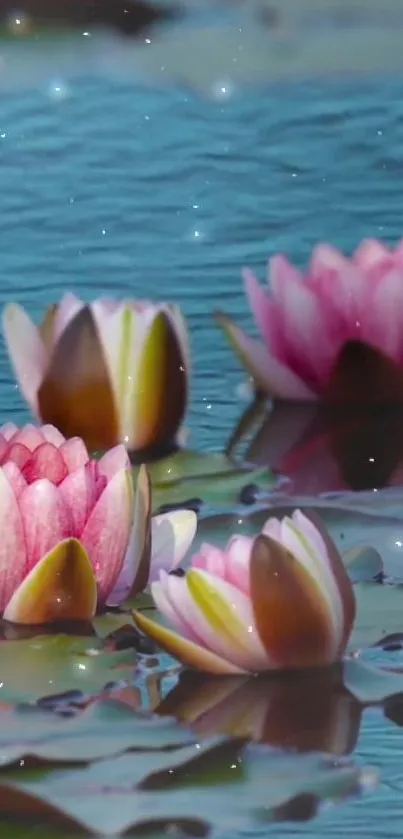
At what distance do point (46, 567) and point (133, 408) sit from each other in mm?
507

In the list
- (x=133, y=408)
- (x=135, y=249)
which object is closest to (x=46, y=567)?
(x=133, y=408)

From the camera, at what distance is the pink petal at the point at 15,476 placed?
5.82 ft

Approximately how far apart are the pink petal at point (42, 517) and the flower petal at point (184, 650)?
0.43 feet

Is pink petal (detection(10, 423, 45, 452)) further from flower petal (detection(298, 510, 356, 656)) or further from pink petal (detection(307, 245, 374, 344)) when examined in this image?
pink petal (detection(307, 245, 374, 344))

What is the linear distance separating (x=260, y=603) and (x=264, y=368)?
0.78 m

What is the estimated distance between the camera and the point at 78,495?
5.86 ft

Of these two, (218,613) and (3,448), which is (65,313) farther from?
(218,613)

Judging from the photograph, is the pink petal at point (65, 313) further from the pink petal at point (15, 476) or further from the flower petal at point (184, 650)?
the flower petal at point (184, 650)

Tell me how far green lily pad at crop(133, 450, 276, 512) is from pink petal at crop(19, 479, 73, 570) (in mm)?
308

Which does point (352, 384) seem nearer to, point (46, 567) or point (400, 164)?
point (46, 567)

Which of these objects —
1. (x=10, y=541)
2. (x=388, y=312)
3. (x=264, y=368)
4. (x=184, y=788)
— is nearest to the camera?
(x=184, y=788)

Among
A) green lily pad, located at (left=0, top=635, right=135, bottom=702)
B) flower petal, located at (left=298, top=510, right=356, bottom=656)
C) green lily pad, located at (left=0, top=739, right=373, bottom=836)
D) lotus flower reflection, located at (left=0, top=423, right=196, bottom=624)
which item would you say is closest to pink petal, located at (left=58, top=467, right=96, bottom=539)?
lotus flower reflection, located at (left=0, top=423, right=196, bottom=624)

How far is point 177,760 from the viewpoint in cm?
150

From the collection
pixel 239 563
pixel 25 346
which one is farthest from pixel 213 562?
pixel 25 346
